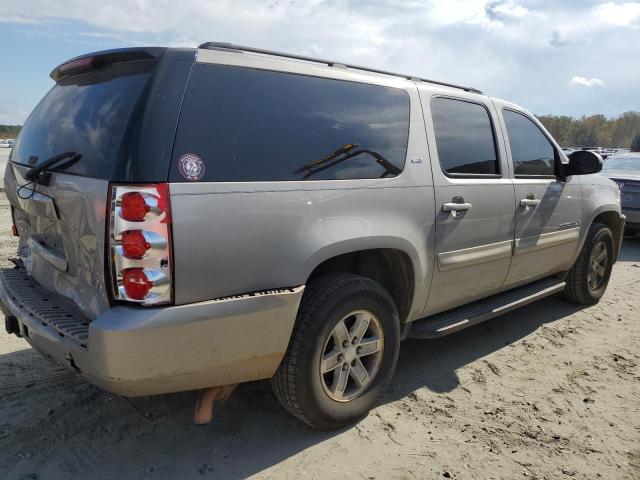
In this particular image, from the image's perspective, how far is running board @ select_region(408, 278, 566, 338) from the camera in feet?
11.2

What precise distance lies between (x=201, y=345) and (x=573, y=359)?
3.04 metres

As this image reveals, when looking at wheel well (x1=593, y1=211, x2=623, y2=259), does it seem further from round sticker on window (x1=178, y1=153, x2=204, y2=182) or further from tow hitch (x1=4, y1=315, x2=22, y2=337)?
tow hitch (x1=4, y1=315, x2=22, y2=337)

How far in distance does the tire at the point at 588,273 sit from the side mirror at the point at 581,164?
80 centimetres

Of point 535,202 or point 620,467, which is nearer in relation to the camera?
point 620,467

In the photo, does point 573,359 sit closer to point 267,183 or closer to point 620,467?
point 620,467

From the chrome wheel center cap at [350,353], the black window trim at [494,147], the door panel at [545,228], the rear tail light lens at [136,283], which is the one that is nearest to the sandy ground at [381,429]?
the chrome wheel center cap at [350,353]

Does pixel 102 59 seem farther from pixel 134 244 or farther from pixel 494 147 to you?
pixel 494 147

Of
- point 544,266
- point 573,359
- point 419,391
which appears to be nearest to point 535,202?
point 544,266

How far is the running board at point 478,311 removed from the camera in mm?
3418

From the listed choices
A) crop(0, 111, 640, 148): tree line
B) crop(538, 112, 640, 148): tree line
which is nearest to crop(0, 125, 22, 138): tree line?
crop(0, 111, 640, 148): tree line

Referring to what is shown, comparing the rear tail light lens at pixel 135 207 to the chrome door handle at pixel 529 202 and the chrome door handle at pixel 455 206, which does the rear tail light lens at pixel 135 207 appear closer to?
the chrome door handle at pixel 455 206

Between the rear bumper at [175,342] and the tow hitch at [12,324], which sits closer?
the rear bumper at [175,342]

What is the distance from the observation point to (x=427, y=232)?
3.18 metres

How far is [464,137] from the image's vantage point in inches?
Answer: 142
